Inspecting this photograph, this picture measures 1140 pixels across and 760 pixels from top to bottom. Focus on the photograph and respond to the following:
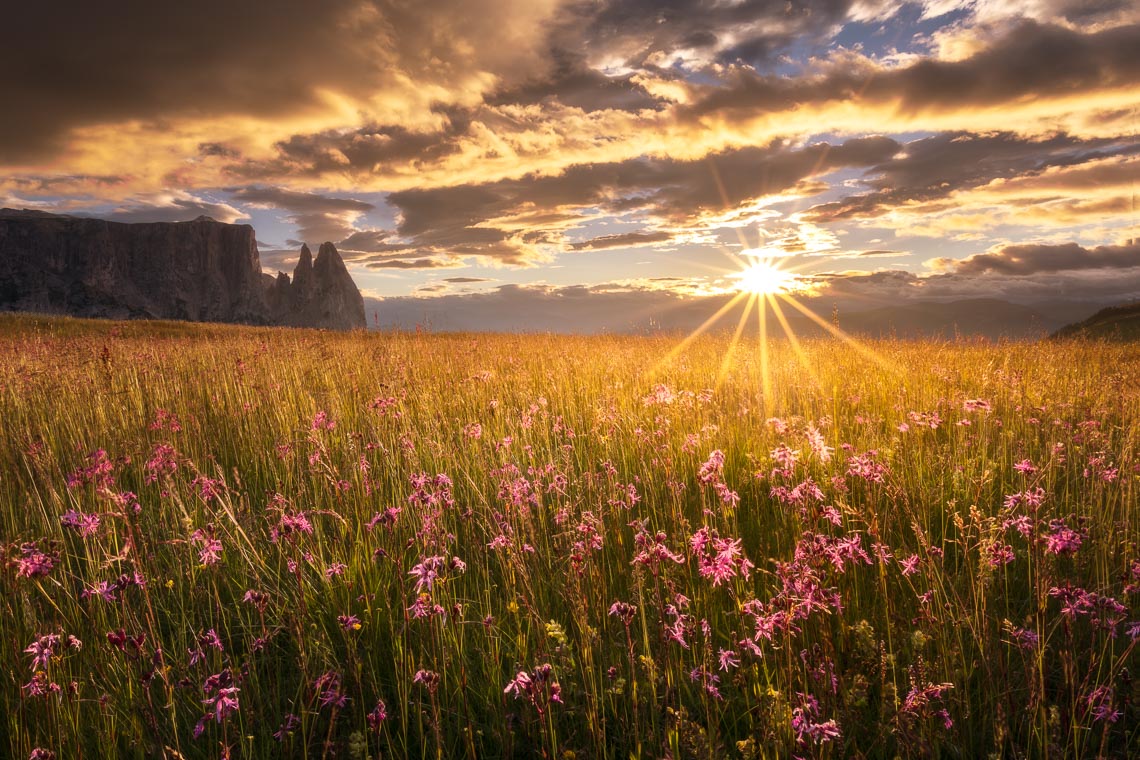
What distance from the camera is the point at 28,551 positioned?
2.02 m

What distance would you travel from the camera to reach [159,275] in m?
127

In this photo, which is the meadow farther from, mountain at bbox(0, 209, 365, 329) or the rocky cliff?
the rocky cliff

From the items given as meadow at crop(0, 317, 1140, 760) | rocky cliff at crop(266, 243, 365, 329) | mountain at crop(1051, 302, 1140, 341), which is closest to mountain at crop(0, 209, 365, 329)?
rocky cliff at crop(266, 243, 365, 329)

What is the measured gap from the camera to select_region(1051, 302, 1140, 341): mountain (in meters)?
27.4

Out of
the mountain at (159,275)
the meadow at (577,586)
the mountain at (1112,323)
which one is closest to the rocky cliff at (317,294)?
the mountain at (159,275)

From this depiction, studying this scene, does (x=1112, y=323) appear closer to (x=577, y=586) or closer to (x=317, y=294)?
(x=577, y=586)

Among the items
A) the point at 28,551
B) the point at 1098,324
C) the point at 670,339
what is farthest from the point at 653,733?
the point at 1098,324

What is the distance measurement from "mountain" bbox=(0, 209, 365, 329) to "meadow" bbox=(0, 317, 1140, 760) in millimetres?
126669

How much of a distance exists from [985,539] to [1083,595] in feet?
0.90

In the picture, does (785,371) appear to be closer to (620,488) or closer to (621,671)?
(620,488)

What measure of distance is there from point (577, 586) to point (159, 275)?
160m

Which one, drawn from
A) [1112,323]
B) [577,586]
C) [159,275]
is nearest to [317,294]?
[159,275]

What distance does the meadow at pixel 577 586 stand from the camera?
1666 millimetres

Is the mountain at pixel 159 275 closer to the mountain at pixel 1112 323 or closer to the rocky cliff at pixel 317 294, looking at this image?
the rocky cliff at pixel 317 294
